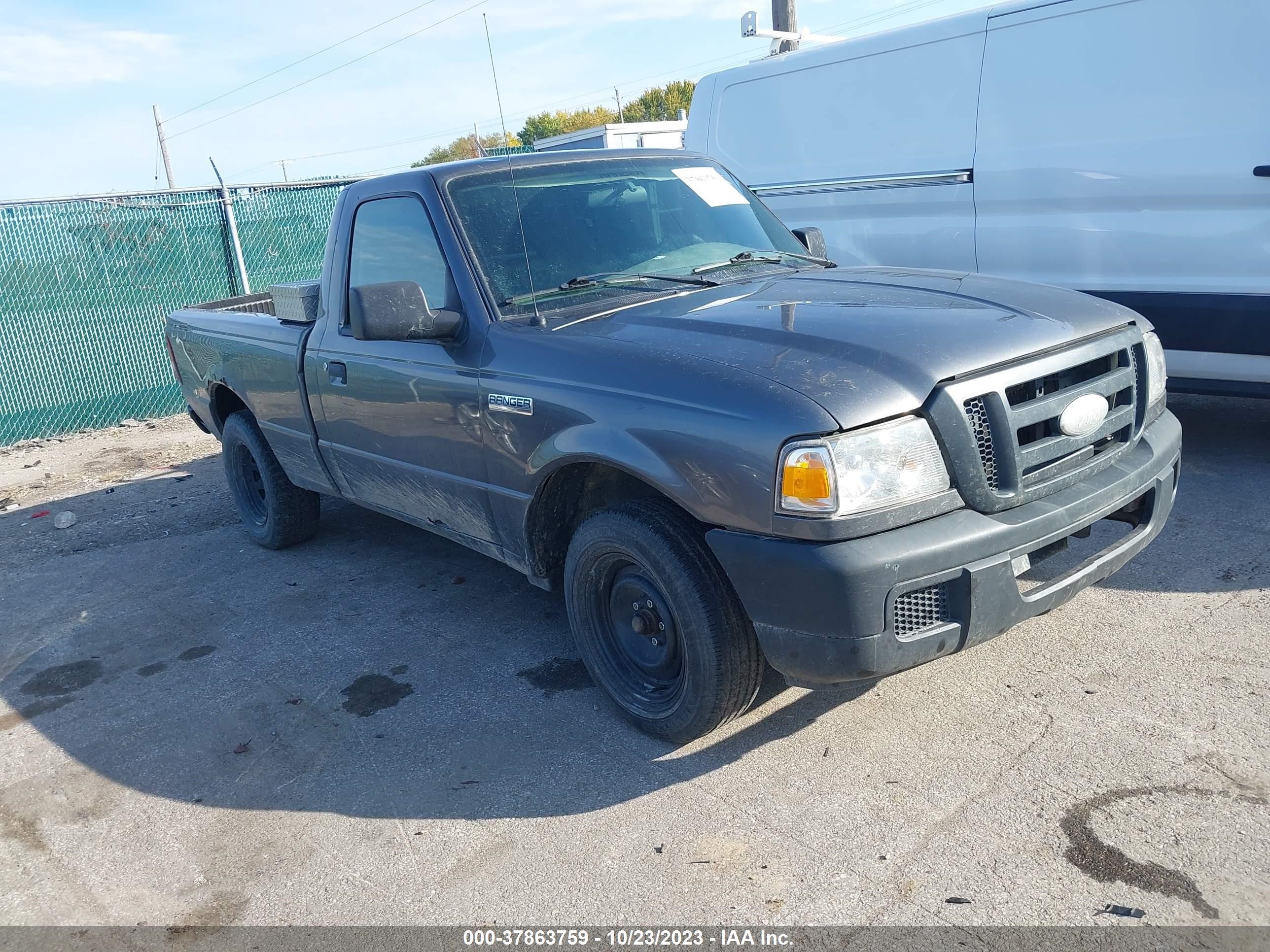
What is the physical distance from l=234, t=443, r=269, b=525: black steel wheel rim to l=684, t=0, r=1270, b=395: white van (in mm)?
3952

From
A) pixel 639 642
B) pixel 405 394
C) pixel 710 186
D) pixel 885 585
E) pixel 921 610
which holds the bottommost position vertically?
pixel 639 642

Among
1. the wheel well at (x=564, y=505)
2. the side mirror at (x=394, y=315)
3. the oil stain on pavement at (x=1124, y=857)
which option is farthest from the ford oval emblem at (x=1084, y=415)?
the side mirror at (x=394, y=315)

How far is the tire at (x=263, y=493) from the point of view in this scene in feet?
18.7

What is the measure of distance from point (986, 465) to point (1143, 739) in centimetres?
101

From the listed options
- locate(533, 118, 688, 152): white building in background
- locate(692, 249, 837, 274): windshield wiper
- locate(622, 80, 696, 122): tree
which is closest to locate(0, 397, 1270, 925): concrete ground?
locate(692, 249, 837, 274): windshield wiper

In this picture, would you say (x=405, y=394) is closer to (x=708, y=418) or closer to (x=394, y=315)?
(x=394, y=315)

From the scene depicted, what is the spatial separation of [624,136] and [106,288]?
8024 mm

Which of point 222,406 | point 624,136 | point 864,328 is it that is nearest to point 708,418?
point 864,328

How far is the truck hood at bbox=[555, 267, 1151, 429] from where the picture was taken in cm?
280

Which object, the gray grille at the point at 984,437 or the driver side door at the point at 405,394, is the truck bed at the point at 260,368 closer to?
the driver side door at the point at 405,394

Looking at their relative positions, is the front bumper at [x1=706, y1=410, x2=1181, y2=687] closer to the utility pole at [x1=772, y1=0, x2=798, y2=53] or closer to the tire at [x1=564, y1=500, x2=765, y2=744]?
the tire at [x1=564, y1=500, x2=765, y2=744]

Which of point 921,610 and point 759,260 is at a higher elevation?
point 759,260

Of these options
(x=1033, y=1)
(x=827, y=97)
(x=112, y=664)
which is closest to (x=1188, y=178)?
(x=1033, y=1)

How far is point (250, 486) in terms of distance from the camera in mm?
6117
